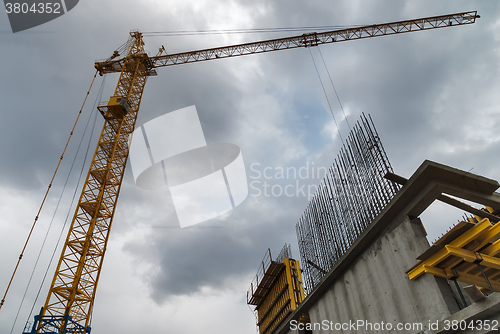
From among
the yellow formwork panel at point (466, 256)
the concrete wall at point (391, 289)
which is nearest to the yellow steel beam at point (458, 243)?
the yellow formwork panel at point (466, 256)

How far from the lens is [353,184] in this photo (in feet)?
34.9

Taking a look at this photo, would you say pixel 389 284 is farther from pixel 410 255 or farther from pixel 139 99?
pixel 139 99

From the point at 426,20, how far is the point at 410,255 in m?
36.4

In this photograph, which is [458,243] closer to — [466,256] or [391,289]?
[466,256]

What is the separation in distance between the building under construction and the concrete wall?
0.07 feet

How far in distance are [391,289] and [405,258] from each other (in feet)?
3.08

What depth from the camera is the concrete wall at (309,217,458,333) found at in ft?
21.2

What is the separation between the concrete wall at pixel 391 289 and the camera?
646cm

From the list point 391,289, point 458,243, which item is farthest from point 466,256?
point 391,289

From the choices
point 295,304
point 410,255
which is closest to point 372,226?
point 410,255

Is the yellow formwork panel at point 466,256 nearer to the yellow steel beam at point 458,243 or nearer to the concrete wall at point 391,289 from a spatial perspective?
the yellow steel beam at point 458,243

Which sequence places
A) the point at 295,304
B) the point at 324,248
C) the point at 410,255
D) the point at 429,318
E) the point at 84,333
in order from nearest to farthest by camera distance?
the point at 429,318, the point at 410,255, the point at 324,248, the point at 295,304, the point at 84,333

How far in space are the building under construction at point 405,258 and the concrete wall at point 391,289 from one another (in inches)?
0.8

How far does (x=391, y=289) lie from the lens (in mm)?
7504
